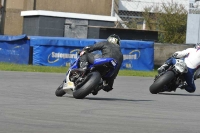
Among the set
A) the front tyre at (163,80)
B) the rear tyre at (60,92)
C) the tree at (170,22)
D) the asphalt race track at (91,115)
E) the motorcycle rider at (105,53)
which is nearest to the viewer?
the asphalt race track at (91,115)

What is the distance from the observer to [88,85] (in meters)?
12.7

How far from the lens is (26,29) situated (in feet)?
131

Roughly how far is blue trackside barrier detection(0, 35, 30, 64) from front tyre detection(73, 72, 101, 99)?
1597 cm

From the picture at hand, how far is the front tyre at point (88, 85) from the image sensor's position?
500 inches

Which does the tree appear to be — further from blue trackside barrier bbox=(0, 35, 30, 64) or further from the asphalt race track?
the asphalt race track

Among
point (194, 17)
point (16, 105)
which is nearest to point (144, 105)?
point (16, 105)

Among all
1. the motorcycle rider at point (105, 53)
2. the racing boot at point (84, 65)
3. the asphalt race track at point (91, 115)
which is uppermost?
the motorcycle rider at point (105, 53)

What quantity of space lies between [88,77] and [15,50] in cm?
1638

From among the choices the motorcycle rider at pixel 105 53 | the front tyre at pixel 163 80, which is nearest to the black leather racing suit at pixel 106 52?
the motorcycle rider at pixel 105 53

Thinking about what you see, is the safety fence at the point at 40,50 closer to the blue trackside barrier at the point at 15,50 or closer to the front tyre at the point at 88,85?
the blue trackside barrier at the point at 15,50

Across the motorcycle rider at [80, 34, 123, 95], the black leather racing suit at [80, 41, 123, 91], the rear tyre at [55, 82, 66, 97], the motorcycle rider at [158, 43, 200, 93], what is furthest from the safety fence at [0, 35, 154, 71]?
the black leather racing suit at [80, 41, 123, 91]

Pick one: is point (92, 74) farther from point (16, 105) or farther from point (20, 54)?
point (20, 54)

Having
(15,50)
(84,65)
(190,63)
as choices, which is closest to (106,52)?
(84,65)

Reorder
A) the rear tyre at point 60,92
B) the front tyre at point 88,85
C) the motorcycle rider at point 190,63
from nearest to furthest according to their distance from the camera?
the front tyre at point 88,85, the rear tyre at point 60,92, the motorcycle rider at point 190,63
